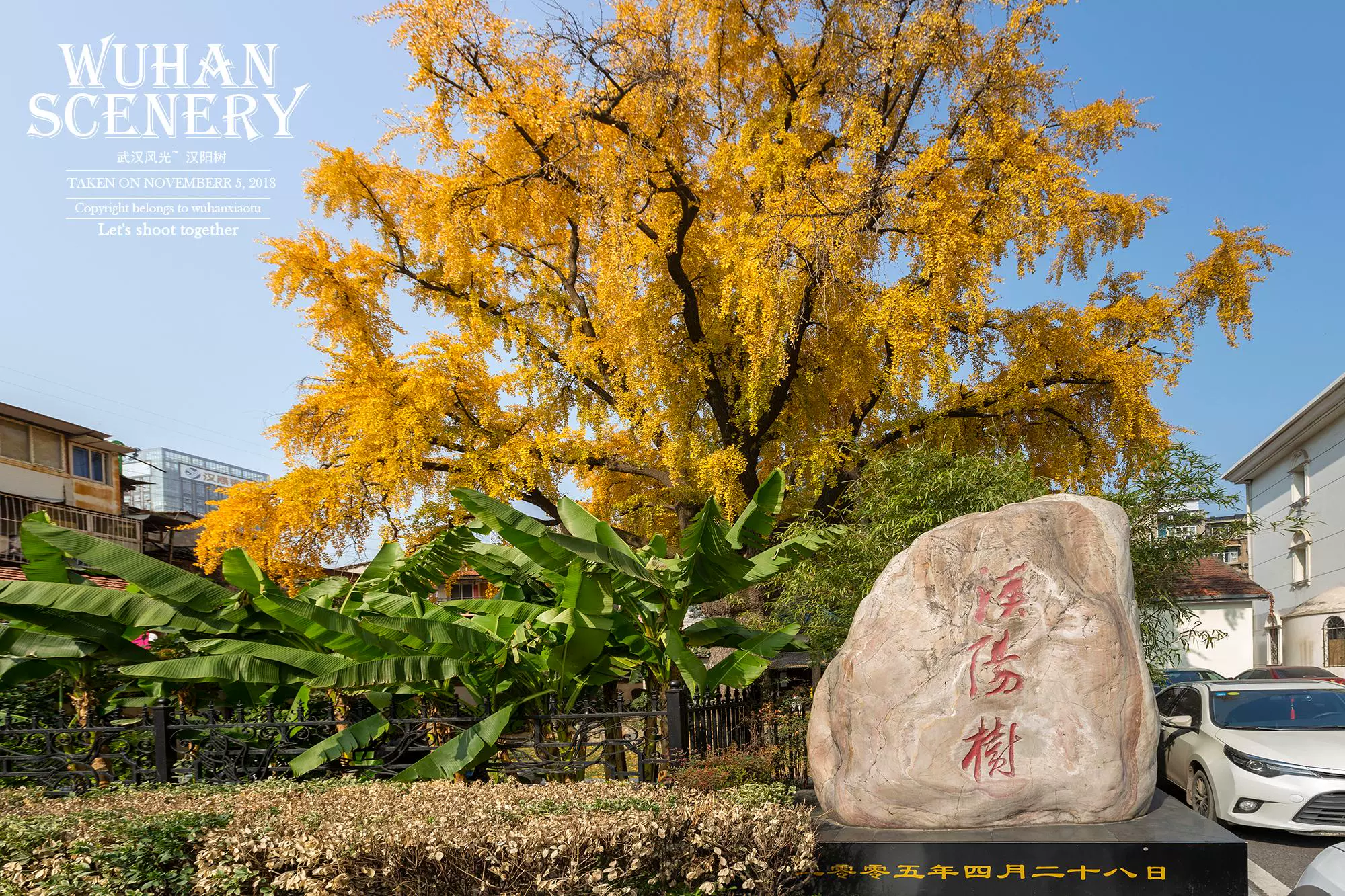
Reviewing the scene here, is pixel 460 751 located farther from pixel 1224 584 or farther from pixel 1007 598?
pixel 1224 584

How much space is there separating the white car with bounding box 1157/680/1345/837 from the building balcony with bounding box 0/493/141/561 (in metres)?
18.9

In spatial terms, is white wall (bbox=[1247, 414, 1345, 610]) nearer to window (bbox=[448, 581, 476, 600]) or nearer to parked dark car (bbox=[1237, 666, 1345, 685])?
parked dark car (bbox=[1237, 666, 1345, 685])

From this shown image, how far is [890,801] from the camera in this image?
19.5ft

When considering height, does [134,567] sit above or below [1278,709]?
above

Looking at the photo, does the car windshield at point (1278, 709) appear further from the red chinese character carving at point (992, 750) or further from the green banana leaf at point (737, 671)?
the green banana leaf at point (737, 671)

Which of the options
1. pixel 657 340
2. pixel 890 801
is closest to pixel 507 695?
pixel 890 801

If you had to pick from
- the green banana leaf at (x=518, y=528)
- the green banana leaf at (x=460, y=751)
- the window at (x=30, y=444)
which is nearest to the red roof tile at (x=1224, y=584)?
the green banana leaf at (x=518, y=528)

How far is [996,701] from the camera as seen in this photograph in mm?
5910

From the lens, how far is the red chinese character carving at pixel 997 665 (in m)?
5.91

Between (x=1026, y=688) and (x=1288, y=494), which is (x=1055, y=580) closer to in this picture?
(x=1026, y=688)

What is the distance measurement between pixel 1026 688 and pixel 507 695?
13.7 ft

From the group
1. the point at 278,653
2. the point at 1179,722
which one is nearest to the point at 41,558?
the point at 278,653

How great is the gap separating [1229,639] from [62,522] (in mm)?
33850

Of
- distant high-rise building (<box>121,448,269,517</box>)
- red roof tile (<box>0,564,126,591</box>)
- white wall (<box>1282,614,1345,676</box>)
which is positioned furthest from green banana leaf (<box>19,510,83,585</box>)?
distant high-rise building (<box>121,448,269,517</box>)
